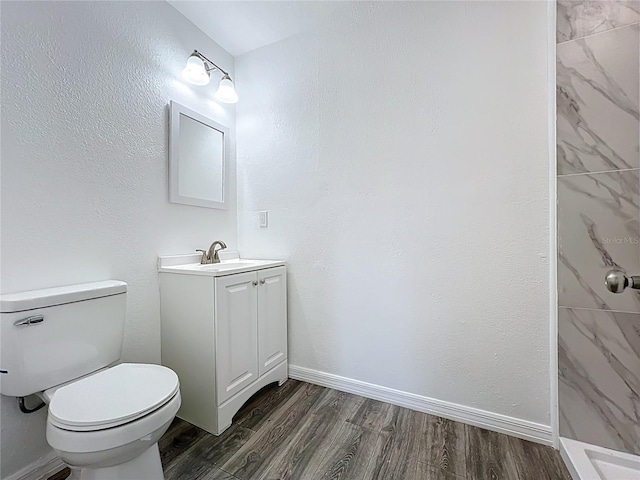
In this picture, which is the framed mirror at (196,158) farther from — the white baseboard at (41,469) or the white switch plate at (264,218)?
the white baseboard at (41,469)

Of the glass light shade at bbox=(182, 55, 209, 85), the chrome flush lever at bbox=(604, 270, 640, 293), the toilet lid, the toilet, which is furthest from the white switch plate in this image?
the chrome flush lever at bbox=(604, 270, 640, 293)

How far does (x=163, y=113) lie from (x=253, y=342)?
4.69 ft

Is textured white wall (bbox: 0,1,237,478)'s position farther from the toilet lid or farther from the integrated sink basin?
the toilet lid

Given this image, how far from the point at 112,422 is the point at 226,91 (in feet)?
6.14

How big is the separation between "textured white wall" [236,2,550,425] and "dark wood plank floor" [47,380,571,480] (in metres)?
0.17

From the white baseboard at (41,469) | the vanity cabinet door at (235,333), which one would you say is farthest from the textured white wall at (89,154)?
the vanity cabinet door at (235,333)

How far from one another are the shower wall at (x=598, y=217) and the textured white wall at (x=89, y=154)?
6.57 feet

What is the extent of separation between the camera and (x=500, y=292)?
142cm

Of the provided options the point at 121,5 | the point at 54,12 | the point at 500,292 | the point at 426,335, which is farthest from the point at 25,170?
the point at 500,292

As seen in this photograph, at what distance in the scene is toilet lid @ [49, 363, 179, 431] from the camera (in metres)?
0.85

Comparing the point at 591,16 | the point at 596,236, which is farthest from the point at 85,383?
the point at 591,16

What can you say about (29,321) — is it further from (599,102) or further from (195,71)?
(599,102)

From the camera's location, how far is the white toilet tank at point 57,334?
976 mm

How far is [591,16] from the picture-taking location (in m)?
1.19
